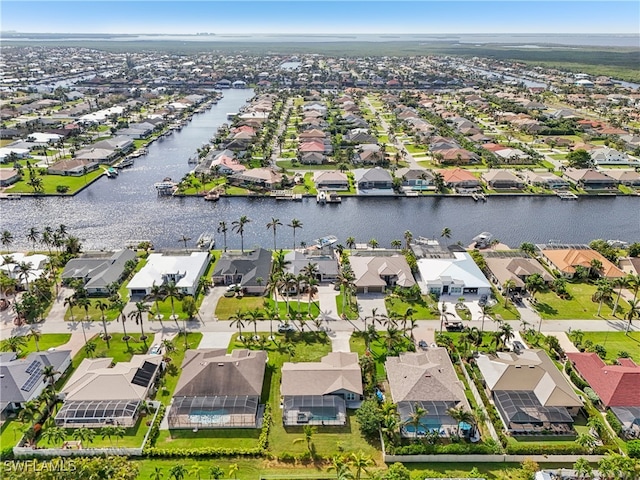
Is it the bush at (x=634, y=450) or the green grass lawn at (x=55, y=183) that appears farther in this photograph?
the green grass lawn at (x=55, y=183)

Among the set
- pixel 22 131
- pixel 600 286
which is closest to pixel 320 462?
pixel 600 286

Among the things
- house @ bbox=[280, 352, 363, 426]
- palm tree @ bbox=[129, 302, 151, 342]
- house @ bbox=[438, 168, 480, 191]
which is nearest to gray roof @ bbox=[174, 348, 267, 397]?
house @ bbox=[280, 352, 363, 426]

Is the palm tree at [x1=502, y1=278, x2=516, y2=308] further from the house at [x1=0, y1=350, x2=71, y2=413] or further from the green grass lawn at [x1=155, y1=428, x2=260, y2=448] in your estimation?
the house at [x1=0, y1=350, x2=71, y2=413]

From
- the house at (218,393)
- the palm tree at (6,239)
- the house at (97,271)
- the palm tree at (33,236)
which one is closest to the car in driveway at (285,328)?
the house at (218,393)

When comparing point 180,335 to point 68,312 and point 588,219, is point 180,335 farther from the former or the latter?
point 588,219

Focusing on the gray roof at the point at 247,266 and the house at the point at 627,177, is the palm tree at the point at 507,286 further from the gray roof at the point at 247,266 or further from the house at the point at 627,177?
the house at the point at 627,177

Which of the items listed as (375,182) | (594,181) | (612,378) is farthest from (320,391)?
(594,181)

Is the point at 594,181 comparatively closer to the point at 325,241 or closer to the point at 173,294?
the point at 325,241
